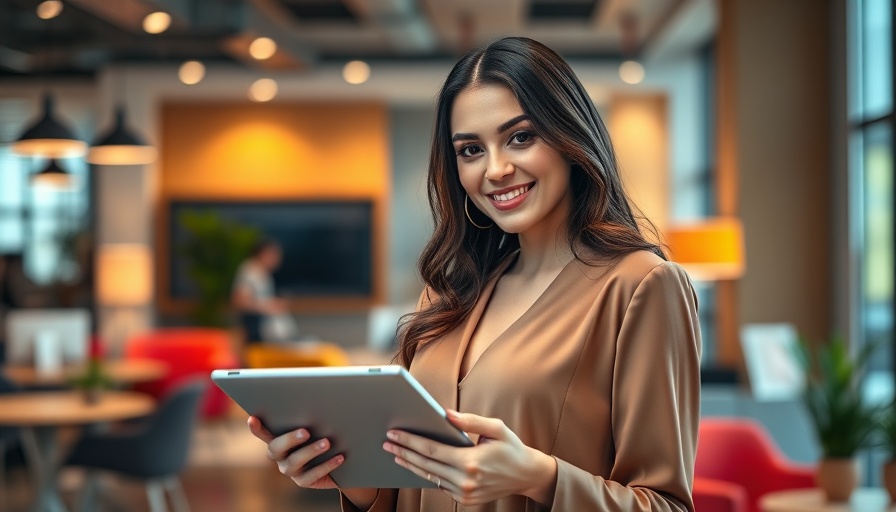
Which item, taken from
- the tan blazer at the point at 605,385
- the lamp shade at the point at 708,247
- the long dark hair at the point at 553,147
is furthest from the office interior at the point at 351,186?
the tan blazer at the point at 605,385

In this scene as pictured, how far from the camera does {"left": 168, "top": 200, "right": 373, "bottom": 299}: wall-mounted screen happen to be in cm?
1306

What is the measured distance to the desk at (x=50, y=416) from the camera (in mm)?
5926

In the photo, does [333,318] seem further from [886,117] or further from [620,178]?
[620,178]

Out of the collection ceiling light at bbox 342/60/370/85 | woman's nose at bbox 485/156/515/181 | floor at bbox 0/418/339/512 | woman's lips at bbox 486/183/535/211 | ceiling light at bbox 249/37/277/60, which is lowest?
floor at bbox 0/418/339/512

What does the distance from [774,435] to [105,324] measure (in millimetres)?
7916

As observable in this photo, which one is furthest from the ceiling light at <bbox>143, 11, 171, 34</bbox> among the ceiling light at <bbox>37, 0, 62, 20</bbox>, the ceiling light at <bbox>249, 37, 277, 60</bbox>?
the ceiling light at <bbox>249, 37, 277, 60</bbox>

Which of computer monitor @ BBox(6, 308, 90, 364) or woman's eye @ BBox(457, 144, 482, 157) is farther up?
woman's eye @ BBox(457, 144, 482, 157)

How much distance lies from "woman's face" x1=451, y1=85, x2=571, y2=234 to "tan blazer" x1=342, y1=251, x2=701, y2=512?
124 millimetres

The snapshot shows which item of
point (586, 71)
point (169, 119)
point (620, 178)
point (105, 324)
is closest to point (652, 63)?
point (586, 71)

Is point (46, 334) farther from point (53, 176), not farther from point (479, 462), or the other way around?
point (479, 462)

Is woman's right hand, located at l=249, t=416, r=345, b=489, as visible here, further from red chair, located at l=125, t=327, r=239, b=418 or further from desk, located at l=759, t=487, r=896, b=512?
red chair, located at l=125, t=327, r=239, b=418

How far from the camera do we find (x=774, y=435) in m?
6.57

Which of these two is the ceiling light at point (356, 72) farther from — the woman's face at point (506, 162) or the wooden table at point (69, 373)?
the woman's face at point (506, 162)

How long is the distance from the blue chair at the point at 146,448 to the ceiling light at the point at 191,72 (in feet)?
21.2
